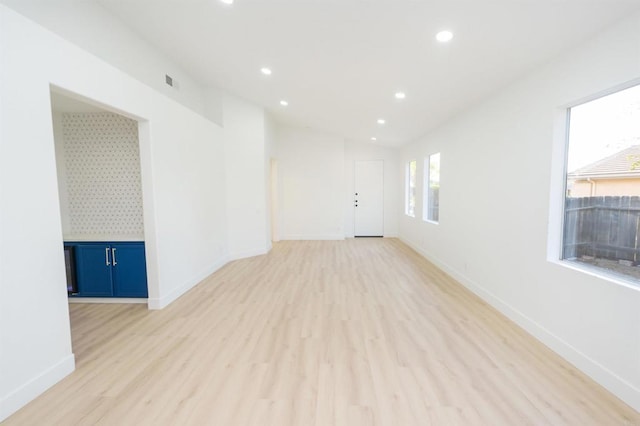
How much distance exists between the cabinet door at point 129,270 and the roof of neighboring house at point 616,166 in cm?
450

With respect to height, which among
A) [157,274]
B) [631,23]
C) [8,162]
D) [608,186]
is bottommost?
[157,274]

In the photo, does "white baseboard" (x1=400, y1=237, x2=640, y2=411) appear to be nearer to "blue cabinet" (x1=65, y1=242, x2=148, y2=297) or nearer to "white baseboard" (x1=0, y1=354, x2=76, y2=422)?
"white baseboard" (x1=0, y1=354, x2=76, y2=422)

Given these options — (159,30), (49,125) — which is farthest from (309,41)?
(49,125)

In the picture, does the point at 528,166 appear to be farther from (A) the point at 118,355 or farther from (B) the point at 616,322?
(A) the point at 118,355

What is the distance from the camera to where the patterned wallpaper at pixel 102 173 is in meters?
3.57

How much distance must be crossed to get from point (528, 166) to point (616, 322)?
1442mm

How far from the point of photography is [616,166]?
6.77 ft

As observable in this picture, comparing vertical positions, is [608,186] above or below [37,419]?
above

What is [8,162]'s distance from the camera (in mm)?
1719

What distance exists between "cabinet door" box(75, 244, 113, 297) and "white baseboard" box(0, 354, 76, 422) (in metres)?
1.44

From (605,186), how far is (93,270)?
5.18 metres

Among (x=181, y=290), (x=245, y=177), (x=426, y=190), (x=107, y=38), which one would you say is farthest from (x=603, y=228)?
(x=245, y=177)

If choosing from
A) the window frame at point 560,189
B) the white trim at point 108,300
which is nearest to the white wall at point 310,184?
the white trim at point 108,300

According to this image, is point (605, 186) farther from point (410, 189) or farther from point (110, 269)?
point (410, 189)
